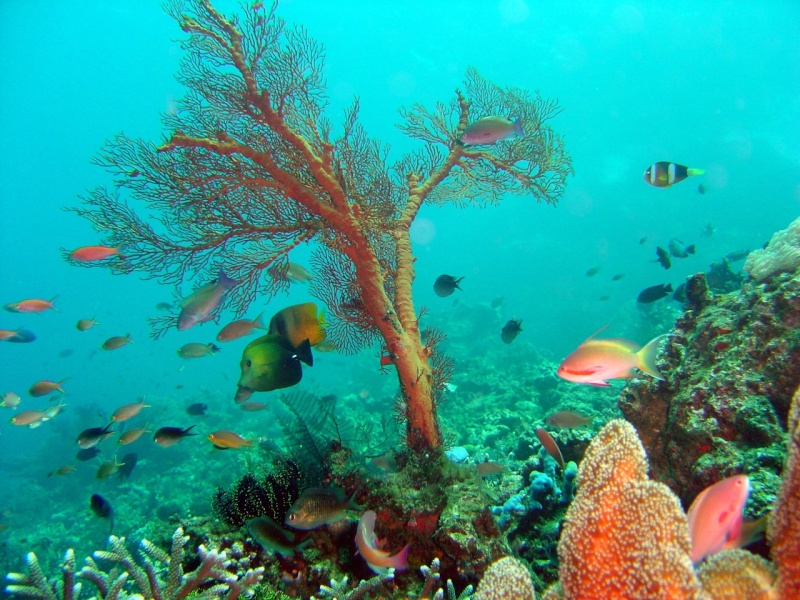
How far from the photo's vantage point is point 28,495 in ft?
58.1

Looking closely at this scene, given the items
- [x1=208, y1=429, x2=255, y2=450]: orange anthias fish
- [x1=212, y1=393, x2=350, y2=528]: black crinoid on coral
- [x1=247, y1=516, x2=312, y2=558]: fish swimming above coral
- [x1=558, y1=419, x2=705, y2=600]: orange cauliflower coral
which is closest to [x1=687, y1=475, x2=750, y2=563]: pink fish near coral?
[x1=558, y1=419, x2=705, y2=600]: orange cauliflower coral

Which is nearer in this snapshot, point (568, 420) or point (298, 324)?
point (298, 324)

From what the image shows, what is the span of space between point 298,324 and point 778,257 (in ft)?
15.3

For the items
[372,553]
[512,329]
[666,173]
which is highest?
[666,173]

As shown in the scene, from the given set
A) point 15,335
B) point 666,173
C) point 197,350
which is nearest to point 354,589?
point 666,173

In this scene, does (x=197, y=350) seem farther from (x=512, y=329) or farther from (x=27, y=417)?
(x=512, y=329)

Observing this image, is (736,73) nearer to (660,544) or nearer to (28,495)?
(660,544)

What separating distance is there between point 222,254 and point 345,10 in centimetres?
8680

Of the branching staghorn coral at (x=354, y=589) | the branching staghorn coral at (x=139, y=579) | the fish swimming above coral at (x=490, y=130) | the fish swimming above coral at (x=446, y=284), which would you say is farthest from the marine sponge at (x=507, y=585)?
the fish swimming above coral at (x=446, y=284)

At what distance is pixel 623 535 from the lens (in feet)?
4.87

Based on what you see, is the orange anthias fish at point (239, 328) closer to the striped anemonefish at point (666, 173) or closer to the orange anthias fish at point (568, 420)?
the orange anthias fish at point (568, 420)

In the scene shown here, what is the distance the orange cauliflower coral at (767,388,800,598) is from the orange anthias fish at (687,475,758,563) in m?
0.21

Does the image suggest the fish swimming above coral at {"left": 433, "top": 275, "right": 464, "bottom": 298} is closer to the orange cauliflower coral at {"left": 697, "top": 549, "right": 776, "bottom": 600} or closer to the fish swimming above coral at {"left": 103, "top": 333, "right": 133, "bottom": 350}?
the orange cauliflower coral at {"left": 697, "top": 549, "right": 776, "bottom": 600}

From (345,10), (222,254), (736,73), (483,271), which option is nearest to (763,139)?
(736,73)
